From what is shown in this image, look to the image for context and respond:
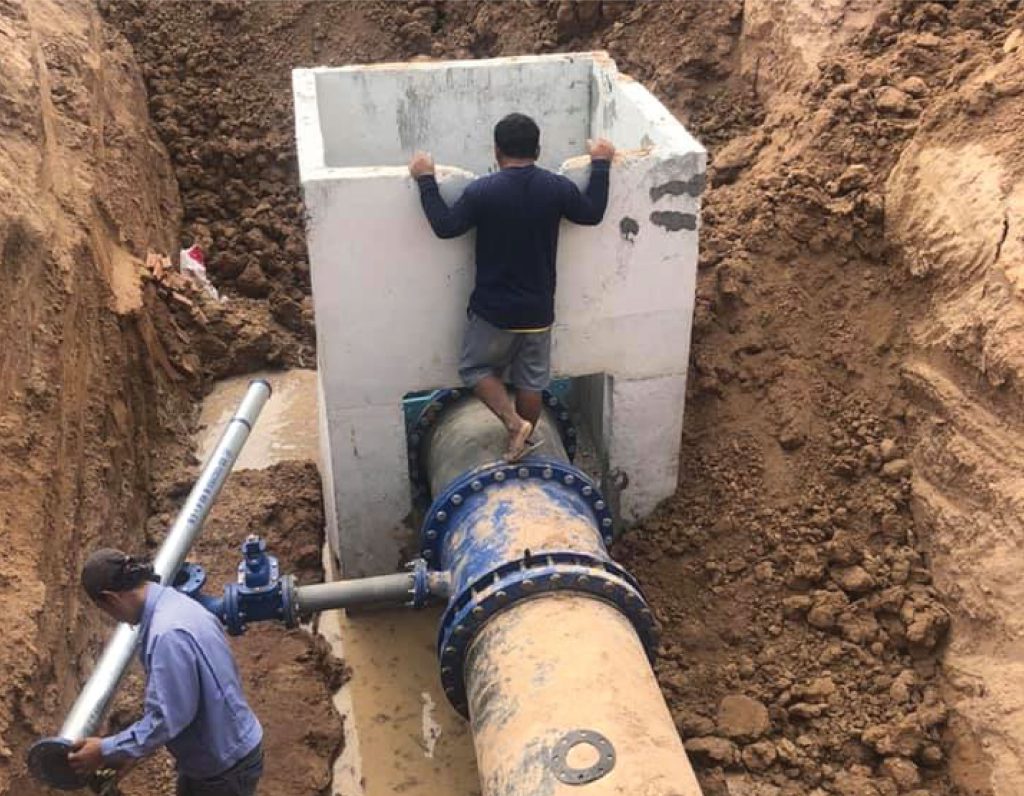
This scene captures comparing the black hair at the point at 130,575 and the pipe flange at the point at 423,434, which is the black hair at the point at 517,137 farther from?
the black hair at the point at 130,575

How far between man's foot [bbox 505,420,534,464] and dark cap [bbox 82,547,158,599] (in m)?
2.01

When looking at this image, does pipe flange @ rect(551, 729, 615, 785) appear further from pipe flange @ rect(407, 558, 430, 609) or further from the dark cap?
the dark cap

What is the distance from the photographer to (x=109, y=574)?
3.44m

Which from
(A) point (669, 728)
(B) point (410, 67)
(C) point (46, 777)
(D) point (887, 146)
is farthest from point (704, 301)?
(C) point (46, 777)

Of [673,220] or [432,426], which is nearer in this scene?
[673,220]

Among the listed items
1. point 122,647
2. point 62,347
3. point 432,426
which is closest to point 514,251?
point 432,426

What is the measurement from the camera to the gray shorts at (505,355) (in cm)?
512

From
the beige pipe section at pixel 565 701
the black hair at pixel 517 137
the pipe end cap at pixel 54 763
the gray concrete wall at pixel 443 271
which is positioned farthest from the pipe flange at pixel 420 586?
the black hair at pixel 517 137

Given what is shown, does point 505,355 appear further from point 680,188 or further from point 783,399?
point 783,399

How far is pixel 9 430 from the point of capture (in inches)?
189

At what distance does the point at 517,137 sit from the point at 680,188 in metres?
0.97

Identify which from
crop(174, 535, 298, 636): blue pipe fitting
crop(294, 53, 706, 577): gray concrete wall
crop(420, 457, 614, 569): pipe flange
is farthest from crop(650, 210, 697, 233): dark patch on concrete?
crop(174, 535, 298, 636): blue pipe fitting

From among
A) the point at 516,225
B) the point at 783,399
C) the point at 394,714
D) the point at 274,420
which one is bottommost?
the point at 394,714

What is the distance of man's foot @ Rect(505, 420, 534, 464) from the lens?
16.6ft
